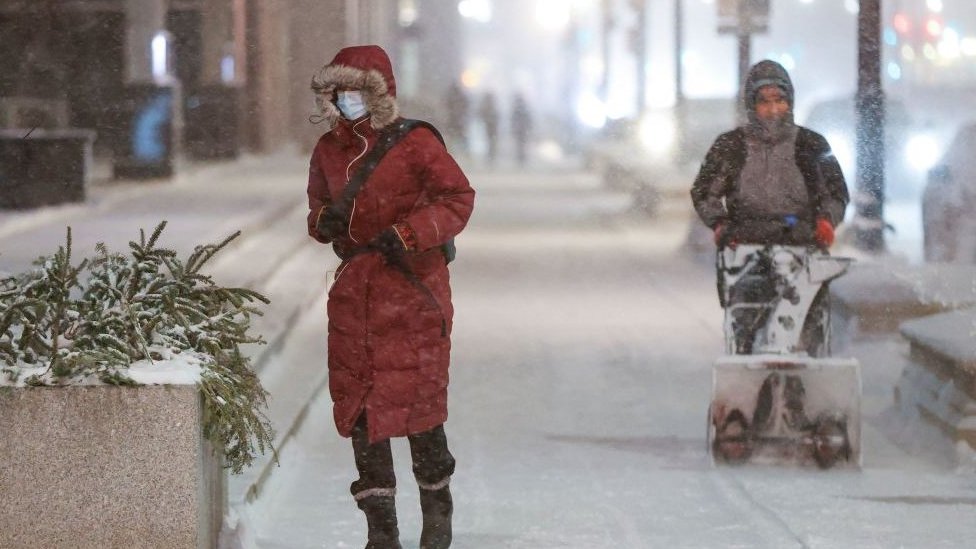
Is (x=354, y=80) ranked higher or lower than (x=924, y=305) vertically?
higher

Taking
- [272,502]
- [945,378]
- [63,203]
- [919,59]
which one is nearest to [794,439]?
[945,378]

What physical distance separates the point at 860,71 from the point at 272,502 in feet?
27.9

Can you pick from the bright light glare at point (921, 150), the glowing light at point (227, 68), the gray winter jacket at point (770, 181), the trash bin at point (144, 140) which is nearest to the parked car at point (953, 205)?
the gray winter jacket at point (770, 181)

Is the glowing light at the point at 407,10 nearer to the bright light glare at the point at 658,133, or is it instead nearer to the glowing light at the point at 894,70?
the glowing light at the point at 894,70

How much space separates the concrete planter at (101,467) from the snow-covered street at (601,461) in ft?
3.42

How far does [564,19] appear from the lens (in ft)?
248

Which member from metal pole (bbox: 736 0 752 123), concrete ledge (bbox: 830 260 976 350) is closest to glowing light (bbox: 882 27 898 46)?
metal pole (bbox: 736 0 752 123)

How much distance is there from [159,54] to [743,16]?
13.5m

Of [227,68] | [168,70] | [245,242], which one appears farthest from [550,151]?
[245,242]

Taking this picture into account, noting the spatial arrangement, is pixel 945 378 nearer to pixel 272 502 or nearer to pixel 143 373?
pixel 272 502

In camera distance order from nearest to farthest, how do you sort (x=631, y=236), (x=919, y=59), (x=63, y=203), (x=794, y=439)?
(x=794, y=439), (x=63, y=203), (x=631, y=236), (x=919, y=59)

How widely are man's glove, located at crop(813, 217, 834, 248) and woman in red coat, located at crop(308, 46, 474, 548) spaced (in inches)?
98.7

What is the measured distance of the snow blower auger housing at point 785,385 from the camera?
25.9 feet

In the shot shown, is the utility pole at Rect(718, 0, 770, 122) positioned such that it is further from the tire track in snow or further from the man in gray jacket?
the tire track in snow
